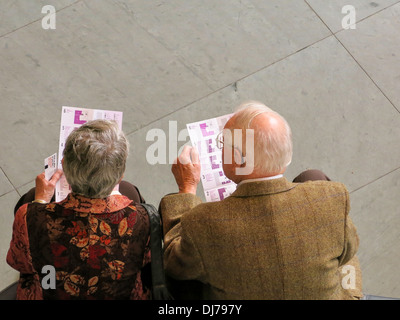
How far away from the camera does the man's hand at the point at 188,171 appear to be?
5.99ft

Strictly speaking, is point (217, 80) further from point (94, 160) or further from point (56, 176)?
point (94, 160)

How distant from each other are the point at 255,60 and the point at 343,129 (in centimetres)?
68

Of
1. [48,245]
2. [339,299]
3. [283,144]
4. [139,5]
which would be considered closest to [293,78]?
[139,5]

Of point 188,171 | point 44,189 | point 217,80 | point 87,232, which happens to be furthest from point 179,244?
point 217,80

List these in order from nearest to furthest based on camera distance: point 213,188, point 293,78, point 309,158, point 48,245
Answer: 1. point 48,245
2. point 213,188
3. point 309,158
4. point 293,78

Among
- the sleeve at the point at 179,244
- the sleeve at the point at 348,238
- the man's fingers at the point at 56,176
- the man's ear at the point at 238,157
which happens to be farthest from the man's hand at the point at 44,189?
the sleeve at the point at 348,238

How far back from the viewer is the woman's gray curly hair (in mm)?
1431

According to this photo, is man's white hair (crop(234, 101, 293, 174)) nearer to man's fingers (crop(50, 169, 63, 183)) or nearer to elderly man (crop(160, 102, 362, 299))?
elderly man (crop(160, 102, 362, 299))

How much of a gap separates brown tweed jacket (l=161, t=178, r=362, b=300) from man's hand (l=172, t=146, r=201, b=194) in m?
0.42

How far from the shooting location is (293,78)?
271cm

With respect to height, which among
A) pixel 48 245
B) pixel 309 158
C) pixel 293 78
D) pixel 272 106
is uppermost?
pixel 293 78

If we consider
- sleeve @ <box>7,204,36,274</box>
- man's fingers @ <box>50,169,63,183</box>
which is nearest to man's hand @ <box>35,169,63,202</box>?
man's fingers @ <box>50,169,63,183</box>

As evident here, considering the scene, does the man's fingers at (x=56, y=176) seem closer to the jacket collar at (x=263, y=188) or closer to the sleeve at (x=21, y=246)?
the sleeve at (x=21, y=246)
